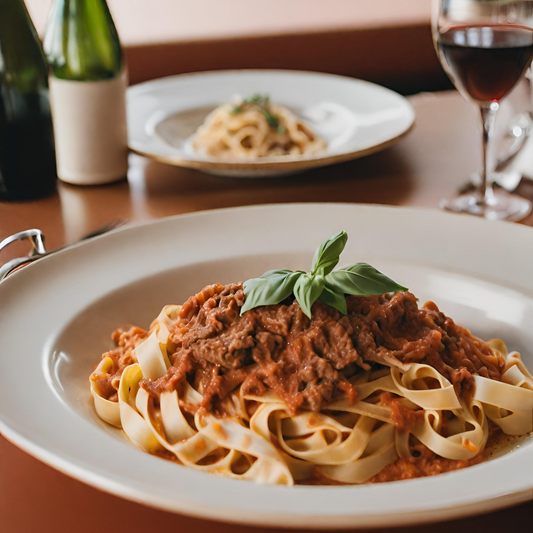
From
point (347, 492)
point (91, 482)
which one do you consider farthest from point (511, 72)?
point (91, 482)

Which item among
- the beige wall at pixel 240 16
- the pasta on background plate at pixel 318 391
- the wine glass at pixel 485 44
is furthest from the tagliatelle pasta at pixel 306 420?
the beige wall at pixel 240 16

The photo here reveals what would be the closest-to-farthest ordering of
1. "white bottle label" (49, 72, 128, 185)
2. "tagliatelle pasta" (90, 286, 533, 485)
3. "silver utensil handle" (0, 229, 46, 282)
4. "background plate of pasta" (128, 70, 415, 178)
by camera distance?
1. "tagliatelle pasta" (90, 286, 533, 485)
2. "silver utensil handle" (0, 229, 46, 282)
3. "white bottle label" (49, 72, 128, 185)
4. "background plate of pasta" (128, 70, 415, 178)

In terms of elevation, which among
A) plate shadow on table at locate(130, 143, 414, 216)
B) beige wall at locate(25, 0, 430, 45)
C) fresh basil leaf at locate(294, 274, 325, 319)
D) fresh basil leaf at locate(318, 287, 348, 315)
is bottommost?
plate shadow on table at locate(130, 143, 414, 216)

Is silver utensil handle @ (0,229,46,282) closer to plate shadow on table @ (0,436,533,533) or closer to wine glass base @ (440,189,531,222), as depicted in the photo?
plate shadow on table @ (0,436,533,533)

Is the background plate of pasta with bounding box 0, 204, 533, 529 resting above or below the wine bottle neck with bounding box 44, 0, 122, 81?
below

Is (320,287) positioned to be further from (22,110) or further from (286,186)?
(22,110)

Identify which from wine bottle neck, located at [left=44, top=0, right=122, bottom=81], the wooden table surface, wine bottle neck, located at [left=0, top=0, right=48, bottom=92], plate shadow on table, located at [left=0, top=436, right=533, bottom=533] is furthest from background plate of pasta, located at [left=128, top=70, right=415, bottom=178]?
plate shadow on table, located at [left=0, top=436, right=533, bottom=533]

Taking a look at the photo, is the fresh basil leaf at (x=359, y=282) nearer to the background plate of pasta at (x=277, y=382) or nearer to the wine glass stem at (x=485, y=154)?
the background plate of pasta at (x=277, y=382)
